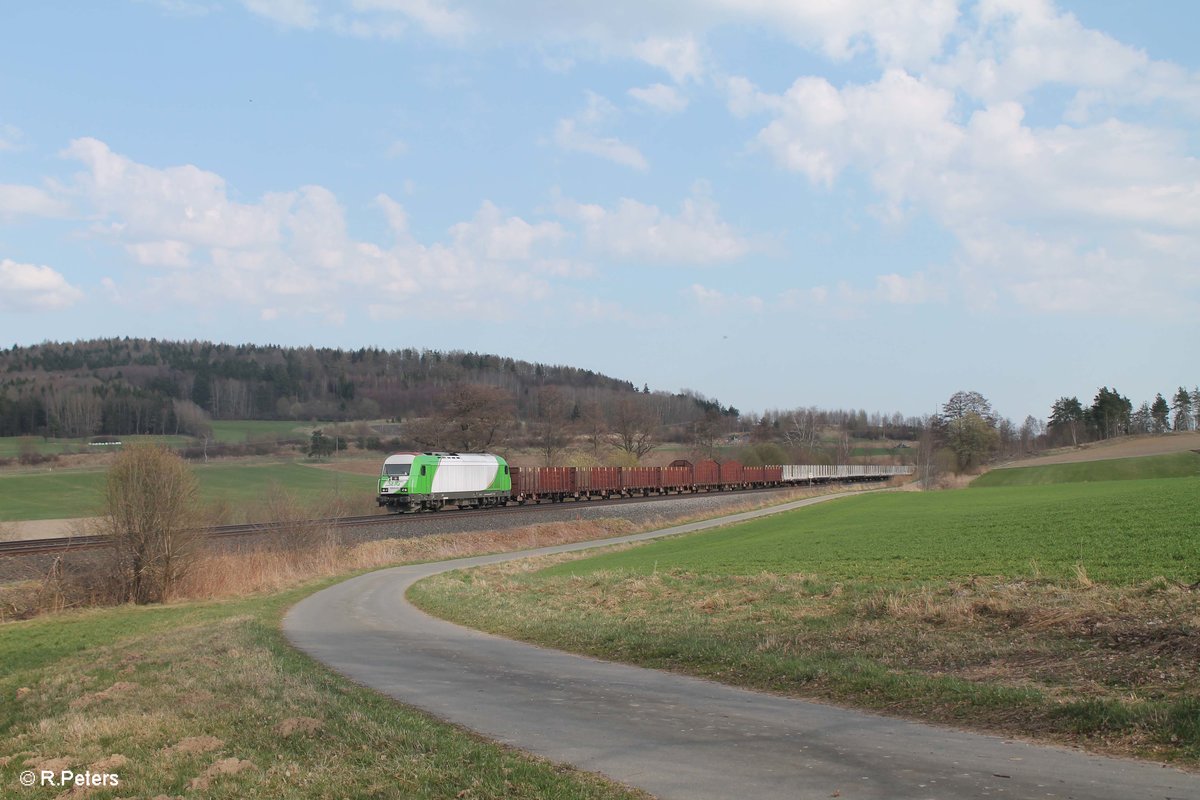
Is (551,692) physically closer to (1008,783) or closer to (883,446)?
(1008,783)

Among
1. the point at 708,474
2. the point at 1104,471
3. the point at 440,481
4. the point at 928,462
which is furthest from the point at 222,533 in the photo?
the point at 928,462

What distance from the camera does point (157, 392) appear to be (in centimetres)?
14938

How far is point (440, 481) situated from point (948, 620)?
44371 millimetres

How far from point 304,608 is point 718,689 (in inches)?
609

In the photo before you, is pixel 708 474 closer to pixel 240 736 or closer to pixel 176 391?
pixel 240 736

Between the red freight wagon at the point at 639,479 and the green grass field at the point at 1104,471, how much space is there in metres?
29.4

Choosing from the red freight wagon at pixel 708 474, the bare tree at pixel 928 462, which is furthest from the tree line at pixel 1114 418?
the red freight wagon at pixel 708 474

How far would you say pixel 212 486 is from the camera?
84.6m

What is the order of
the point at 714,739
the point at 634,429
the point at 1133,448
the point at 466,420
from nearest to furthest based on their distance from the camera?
the point at 714,739 → the point at 466,420 → the point at 1133,448 → the point at 634,429

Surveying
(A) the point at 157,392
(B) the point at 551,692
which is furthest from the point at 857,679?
(A) the point at 157,392

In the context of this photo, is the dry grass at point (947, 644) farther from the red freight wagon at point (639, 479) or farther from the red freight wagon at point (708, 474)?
the red freight wagon at point (708, 474)

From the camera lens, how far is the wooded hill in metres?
130

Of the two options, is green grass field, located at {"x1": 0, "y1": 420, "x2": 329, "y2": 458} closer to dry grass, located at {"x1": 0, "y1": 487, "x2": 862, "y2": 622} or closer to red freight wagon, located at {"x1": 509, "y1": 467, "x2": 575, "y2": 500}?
red freight wagon, located at {"x1": 509, "y1": 467, "x2": 575, "y2": 500}

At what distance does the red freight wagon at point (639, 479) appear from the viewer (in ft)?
252
